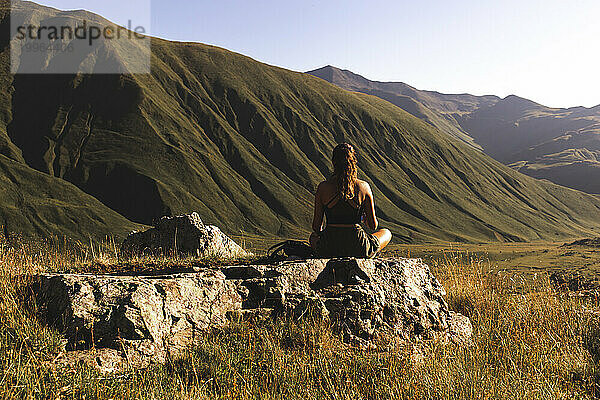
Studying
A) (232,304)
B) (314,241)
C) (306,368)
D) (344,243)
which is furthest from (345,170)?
(306,368)

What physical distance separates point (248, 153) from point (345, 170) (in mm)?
113326

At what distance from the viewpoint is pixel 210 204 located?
307 feet

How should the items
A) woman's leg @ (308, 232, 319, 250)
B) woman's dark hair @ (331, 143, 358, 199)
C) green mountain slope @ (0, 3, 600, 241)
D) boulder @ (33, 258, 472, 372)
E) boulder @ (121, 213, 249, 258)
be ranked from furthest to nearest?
1. green mountain slope @ (0, 3, 600, 241)
2. boulder @ (121, 213, 249, 258)
3. woman's leg @ (308, 232, 319, 250)
4. woman's dark hair @ (331, 143, 358, 199)
5. boulder @ (33, 258, 472, 372)

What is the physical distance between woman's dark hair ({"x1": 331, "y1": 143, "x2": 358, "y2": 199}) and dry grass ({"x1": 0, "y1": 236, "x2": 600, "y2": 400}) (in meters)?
2.03

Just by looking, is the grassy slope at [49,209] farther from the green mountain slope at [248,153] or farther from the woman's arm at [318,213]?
the woman's arm at [318,213]

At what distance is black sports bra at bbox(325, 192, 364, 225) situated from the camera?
5820 millimetres

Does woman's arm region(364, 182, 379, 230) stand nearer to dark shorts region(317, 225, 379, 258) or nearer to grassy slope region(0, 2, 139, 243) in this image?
dark shorts region(317, 225, 379, 258)

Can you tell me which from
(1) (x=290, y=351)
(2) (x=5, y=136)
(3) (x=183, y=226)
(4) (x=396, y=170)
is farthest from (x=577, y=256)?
(2) (x=5, y=136)

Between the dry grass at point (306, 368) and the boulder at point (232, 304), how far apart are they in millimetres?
186

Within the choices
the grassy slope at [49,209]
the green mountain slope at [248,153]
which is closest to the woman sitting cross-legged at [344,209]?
the grassy slope at [49,209]

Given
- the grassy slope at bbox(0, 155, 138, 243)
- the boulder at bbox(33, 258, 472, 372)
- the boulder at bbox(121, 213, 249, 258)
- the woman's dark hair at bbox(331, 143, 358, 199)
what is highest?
the woman's dark hair at bbox(331, 143, 358, 199)

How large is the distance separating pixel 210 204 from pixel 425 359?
91767 millimetres

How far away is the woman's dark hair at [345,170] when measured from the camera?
569cm

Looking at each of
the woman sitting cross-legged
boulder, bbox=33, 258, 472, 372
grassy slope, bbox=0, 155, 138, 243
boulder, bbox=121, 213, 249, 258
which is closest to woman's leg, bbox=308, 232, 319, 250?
the woman sitting cross-legged
